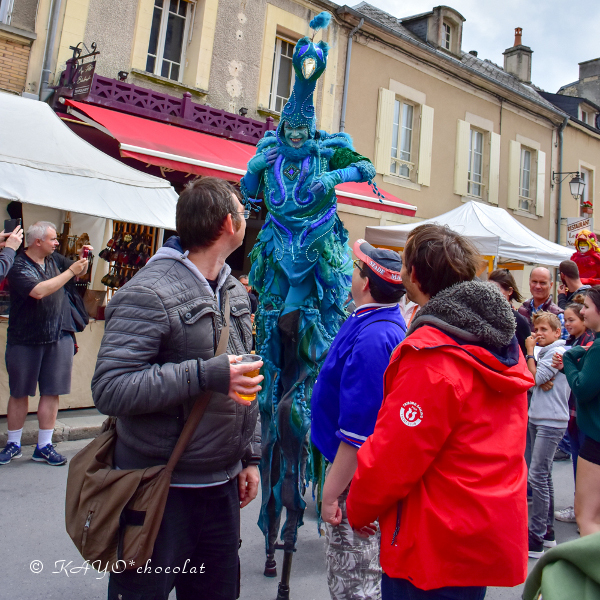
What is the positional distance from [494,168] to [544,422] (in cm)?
1185

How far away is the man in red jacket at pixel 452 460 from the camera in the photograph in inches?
54.5

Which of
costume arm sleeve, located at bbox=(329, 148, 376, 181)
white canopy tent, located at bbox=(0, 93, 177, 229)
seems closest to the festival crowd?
costume arm sleeve, located at bbox=(329, 148, 376, 181)

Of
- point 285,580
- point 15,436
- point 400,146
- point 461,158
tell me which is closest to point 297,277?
point 285,580

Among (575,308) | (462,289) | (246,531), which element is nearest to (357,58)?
(575,308)

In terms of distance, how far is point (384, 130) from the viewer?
38.6 ft

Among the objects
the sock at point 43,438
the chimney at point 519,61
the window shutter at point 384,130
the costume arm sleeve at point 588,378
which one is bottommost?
the sock at point 43,438

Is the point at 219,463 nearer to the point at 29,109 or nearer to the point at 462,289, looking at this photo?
the point at 462,289

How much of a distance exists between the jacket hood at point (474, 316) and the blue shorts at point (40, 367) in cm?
372

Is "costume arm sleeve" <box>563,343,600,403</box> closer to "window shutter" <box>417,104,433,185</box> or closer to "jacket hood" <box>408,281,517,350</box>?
→ "jacket hood" <box>408,281,517,350</box>

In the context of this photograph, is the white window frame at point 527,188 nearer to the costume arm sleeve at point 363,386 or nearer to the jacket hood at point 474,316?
the costume arm sleeve at point 363,386

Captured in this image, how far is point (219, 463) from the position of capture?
1.65m

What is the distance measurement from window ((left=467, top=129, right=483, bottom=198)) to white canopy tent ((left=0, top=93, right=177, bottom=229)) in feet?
33.7

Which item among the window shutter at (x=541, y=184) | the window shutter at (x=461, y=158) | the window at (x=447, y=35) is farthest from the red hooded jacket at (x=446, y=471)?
the window shutter at (x=541, y=184)

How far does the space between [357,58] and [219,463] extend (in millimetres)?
11185
